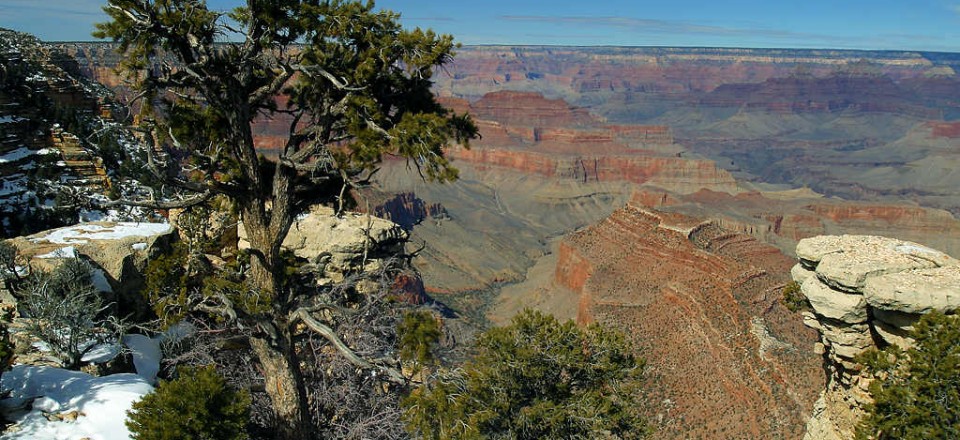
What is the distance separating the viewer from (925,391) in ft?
30.4

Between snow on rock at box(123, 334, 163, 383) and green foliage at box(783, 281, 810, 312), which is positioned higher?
snow on rock at box(123, 334, 163, 383)

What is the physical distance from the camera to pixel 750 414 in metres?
21.7

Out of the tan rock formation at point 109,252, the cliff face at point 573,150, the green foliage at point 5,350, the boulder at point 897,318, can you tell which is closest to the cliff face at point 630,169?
the cliff face at point 573,150

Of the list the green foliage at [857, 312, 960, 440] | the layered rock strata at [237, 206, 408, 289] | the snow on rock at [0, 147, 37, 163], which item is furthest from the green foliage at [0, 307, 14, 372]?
the snow on rock at [0, 147, 37, 163]

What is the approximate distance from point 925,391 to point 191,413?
10.4 m

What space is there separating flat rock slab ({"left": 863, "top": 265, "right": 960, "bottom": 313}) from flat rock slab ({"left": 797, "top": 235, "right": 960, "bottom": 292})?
0.21 metres

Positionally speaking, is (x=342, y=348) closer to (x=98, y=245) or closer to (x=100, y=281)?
(x=100, y=281)

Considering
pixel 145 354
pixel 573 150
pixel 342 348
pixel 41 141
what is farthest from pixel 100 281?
pixel 573 150

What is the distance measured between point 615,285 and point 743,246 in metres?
10.3

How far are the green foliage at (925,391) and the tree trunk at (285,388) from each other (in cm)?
890

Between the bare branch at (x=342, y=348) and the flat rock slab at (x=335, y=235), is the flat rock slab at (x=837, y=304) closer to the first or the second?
the bare branch at (x=342, y=348)

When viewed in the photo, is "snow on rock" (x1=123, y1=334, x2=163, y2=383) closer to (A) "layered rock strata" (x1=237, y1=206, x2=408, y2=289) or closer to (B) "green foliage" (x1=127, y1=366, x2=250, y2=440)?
(B) "green foliage" (x1=127, y1=366, x2=250, y2=440)

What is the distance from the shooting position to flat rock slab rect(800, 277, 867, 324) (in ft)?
36.5

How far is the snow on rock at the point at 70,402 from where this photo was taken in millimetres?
7949
